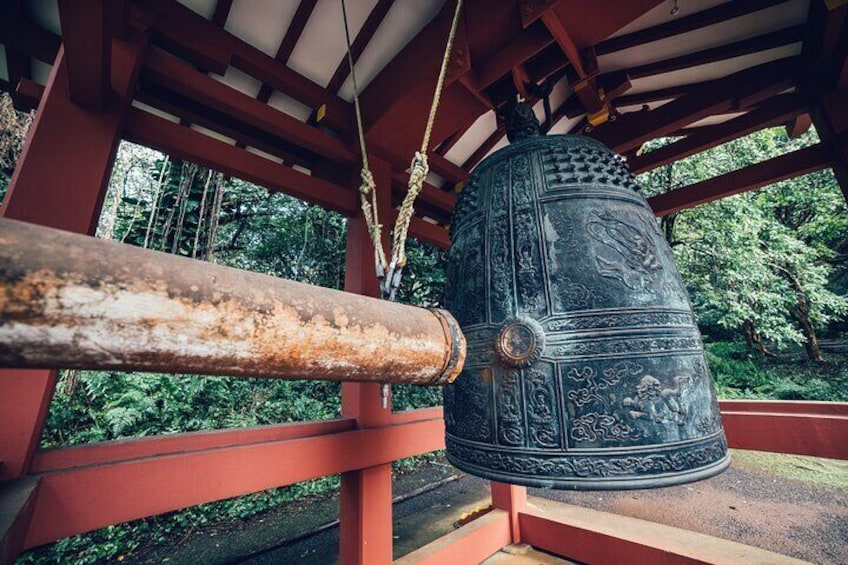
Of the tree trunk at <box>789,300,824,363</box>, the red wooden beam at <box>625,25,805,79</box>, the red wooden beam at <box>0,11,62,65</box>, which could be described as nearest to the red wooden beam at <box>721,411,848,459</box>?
the red wooden beam at <box>625,25,805,79</box>

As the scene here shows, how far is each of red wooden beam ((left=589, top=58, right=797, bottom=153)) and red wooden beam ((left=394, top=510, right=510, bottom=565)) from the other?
297 cm

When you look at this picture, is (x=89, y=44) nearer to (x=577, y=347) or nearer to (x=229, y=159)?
(x=229, y=159)

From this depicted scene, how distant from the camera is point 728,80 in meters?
2.16

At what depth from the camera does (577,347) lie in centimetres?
99

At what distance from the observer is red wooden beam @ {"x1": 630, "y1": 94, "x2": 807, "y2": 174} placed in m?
2.14

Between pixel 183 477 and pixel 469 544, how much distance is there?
199 centimetres

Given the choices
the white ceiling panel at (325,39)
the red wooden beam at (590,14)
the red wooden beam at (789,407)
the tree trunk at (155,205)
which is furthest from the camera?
the tree trunk at (155,205)

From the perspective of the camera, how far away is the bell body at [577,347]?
3.06ft

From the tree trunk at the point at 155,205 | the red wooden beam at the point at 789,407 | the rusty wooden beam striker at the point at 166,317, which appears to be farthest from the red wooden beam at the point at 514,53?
the tree trunk at the point at 155,205

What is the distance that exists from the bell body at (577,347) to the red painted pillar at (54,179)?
139cm

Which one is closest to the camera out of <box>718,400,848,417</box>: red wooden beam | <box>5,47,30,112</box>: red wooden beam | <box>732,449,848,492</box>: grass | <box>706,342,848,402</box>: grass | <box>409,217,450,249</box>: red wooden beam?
<box>5,47,30,112</box>: red wooden beam

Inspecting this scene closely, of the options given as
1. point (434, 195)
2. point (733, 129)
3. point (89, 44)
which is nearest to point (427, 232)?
point (434, 195)

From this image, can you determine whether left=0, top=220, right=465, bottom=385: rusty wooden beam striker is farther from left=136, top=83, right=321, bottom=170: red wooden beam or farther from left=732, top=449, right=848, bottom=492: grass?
left=732, top=449, right=848, bottom=492: grass

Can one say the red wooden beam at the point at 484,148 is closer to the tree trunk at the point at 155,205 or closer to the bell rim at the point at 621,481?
the bell rim at the point at 621,481
